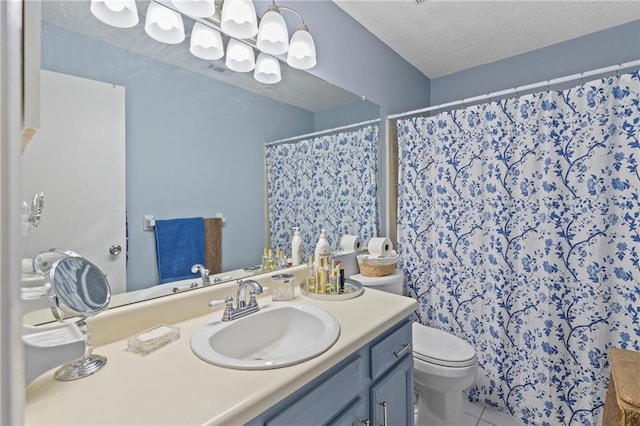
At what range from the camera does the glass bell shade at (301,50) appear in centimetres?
146

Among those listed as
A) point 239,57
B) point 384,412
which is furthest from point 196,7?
point 384,412

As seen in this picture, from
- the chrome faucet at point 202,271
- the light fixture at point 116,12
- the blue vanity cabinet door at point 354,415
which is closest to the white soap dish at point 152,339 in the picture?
the chrome faucet at point 202,271

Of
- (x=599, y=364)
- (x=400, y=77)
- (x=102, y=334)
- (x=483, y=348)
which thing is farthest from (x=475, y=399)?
(x=400, y=77)

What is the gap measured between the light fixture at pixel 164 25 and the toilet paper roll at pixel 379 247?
1.45 m

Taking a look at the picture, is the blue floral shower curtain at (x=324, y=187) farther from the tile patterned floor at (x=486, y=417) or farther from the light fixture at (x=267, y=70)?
the tile patterned floor at (x=486, y=417)

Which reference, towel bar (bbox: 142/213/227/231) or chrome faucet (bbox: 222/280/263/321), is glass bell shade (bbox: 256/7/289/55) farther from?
chrome faucet (bbox: 222/280/263/321)

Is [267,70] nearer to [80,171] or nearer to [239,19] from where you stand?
[239,19]

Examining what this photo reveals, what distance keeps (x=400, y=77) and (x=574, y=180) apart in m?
1.35

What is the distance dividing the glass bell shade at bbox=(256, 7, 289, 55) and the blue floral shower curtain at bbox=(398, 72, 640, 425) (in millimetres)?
1110

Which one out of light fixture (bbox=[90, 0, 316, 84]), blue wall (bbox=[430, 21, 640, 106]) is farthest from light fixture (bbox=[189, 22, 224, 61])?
blue wall (bbox=[430, 21, 640, 106])

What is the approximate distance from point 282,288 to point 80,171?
801 millimetres

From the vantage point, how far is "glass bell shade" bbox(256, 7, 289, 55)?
1.32 m

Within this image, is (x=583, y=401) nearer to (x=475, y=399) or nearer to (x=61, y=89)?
(x=475, y=399)

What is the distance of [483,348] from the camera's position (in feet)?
6.37
